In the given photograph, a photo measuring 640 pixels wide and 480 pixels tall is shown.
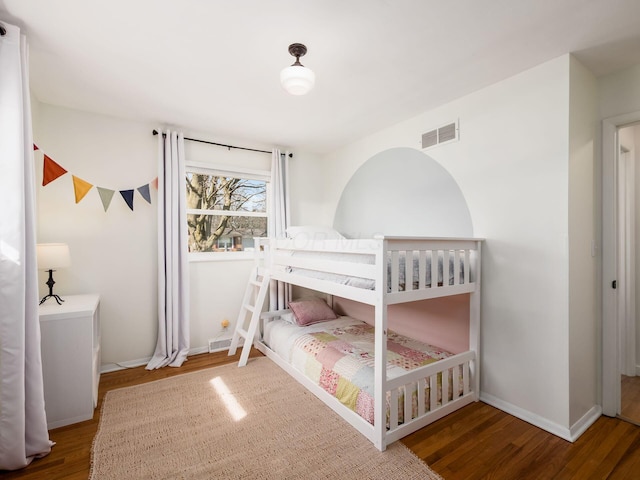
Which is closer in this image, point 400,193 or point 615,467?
point 615,467

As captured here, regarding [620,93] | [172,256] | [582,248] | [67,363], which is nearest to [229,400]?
[67,363]

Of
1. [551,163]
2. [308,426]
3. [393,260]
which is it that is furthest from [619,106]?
[308,426]

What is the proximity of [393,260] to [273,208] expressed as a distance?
2.16 meters

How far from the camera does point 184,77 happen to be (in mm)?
2215

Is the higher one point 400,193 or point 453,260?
point 400,193

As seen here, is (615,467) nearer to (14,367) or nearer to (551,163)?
(551,163)

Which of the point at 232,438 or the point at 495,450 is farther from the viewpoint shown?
the point at 232,438

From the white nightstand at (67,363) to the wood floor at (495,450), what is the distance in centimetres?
11

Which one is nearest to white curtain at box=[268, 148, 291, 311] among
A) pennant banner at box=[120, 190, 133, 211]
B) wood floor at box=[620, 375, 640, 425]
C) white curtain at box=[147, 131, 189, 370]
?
white curtain at box=[147, 131, 189, 370]

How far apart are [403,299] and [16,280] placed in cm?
211

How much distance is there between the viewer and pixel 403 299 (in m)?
1.92

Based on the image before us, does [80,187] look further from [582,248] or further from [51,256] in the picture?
[582,248]

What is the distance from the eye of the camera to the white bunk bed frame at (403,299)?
184 cm

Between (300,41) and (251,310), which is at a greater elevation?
(300,41)
